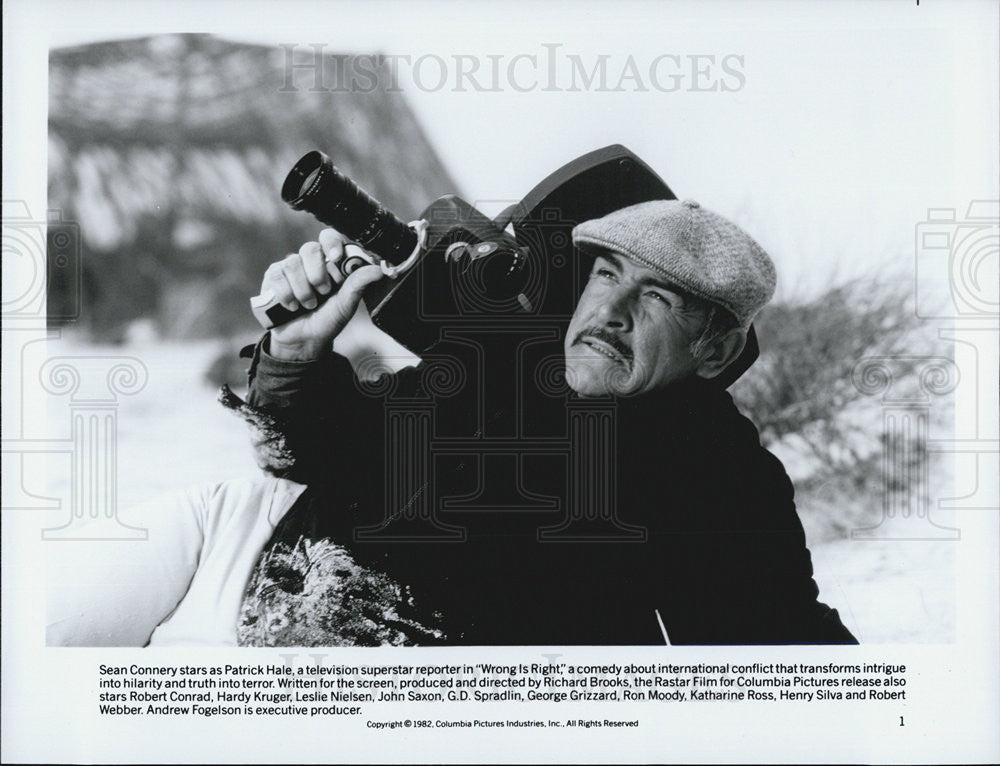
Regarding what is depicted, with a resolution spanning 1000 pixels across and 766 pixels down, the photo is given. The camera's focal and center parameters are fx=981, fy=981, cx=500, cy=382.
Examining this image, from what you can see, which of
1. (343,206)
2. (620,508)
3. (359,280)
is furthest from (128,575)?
(620,508)

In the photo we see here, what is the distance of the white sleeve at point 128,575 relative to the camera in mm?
2223

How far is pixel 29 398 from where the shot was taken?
228cm

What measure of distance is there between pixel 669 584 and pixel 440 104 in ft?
4.00

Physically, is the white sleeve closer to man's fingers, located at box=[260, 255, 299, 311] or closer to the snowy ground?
the snowy ground

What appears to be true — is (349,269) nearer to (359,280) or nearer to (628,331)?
(359,280)

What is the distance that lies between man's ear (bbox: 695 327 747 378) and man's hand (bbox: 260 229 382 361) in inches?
29.0

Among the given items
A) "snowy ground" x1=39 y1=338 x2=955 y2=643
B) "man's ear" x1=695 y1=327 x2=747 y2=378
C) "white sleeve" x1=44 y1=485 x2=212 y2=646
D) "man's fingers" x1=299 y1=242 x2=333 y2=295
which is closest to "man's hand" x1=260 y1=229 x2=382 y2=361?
"man's fingers" x1=299 y1=242 x2=333 y2=295

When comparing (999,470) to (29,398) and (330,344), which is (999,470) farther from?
(29,398)

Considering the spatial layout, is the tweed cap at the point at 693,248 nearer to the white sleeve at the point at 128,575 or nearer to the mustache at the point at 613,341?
the mustache at the point at 613,341

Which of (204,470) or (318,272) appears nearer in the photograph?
(318,272)

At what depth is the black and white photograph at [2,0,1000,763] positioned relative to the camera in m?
2.20

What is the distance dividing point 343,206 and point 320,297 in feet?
0.85

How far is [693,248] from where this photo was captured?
211cm

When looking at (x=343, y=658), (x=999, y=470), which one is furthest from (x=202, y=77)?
(x=999, y=470)
